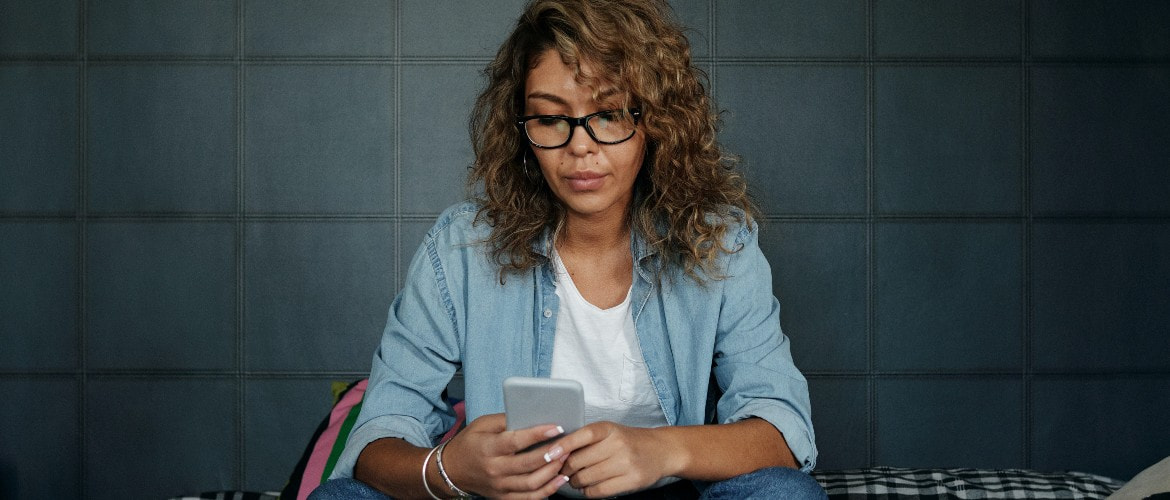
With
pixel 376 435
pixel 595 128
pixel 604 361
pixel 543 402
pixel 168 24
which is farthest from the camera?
pixel 168 24

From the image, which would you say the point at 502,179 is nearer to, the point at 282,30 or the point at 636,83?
the point at 636,83

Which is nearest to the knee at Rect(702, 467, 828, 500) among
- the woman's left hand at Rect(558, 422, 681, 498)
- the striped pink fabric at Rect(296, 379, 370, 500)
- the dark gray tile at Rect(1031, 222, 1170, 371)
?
the woman's left hand at Rect(558, 422, 681, 498)

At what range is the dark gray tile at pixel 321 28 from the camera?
118 inches

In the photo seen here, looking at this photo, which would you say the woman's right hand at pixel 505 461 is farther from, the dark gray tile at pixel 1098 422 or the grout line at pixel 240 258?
the dark gray tile at pixel 1098 422

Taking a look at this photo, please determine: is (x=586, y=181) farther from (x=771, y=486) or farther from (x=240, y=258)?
(x=240, y=258)

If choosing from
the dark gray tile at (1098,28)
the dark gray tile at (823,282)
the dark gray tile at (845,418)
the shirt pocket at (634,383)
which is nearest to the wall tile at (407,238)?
the dark gray tile at (823,282)

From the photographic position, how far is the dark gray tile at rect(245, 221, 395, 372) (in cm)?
301

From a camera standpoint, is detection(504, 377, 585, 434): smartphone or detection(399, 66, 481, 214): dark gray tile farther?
detection(399, 66, 481, 214): dark gray tile

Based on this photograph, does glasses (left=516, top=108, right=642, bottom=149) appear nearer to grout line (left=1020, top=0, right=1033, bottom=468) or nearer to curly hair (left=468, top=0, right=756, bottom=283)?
curly hair (left=468, top=0, right=756, bottom=283)

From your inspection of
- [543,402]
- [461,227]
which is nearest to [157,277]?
[461,227]

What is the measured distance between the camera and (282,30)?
118 inches

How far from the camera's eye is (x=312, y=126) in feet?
9.84

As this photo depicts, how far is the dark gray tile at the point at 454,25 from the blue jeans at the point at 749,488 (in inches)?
71.7

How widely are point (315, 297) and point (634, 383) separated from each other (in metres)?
1.58
